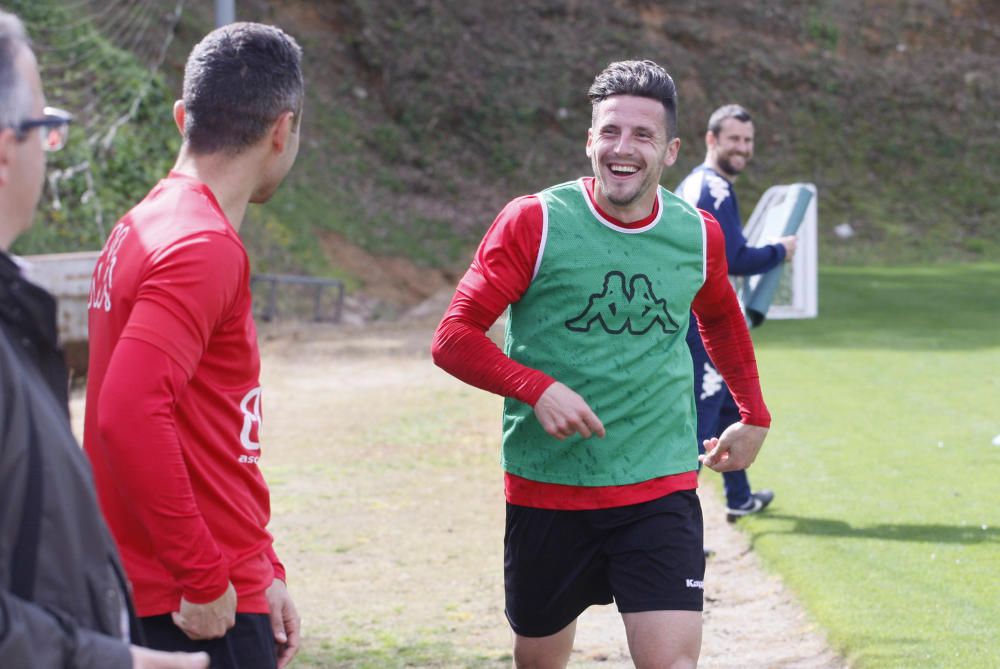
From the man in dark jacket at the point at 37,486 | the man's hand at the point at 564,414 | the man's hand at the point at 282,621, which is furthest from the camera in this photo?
the man's hand at the point at 564,414

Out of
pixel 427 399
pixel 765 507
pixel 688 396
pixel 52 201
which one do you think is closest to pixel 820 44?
pixel 52 201

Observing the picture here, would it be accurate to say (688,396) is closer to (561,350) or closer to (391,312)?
A: (561,350)

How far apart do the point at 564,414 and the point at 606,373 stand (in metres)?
0.41

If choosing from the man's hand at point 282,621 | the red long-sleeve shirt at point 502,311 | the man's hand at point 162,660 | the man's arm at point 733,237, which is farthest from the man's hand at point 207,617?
the man's arm at point 733,237

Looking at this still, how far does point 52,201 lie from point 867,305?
Result: 40.0 ft

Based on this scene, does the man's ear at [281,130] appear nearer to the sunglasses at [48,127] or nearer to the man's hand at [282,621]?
the sunglasses at [48,127]

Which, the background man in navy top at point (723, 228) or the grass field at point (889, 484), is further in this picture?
the background man in navy top at point (723, 228)

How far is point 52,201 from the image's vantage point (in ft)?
64.7

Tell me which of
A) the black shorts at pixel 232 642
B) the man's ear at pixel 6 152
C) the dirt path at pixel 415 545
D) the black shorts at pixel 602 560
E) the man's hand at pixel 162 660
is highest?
the man's ear at pixel 6 152

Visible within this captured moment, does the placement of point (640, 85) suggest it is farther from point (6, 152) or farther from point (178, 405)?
point (6, 152)

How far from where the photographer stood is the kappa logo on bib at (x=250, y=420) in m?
3.03

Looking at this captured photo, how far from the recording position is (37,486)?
2021 millimetres

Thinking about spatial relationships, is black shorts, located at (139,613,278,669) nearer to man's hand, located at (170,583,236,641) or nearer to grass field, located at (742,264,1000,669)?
man's hand, located at (170,583,236,641)

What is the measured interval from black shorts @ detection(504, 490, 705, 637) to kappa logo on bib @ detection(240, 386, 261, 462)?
4.52 feet
